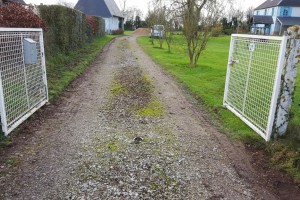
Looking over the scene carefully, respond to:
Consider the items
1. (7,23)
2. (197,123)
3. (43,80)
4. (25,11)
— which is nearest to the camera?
(197,123)

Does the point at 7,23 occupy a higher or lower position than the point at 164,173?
higher

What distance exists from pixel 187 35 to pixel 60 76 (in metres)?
6.95

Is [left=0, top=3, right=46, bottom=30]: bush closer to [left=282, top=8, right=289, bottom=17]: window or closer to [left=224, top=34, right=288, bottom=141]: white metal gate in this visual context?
[left=224, top=34, right=288, bottom=141]: white metal gate

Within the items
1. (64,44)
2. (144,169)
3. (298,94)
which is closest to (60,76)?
(64,44)

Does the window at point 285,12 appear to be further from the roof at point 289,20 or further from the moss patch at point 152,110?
the moss patch at point 152,110

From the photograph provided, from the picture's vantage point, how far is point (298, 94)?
29.4 feet

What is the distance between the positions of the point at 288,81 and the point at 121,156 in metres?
2.97

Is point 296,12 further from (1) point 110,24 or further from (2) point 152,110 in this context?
(2) point 152,110

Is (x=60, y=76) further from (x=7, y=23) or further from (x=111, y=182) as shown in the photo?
(x=111, y=182)

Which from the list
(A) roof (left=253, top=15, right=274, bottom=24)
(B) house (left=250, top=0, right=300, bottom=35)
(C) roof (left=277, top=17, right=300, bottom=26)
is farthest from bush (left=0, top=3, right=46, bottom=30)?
(C) roof (left=277, top=17, right=300, bottom=26)

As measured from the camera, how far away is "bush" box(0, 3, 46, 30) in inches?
338

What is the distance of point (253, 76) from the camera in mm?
6215

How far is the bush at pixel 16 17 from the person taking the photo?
858 centimetres

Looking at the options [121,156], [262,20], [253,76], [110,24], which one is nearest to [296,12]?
[262,20]
